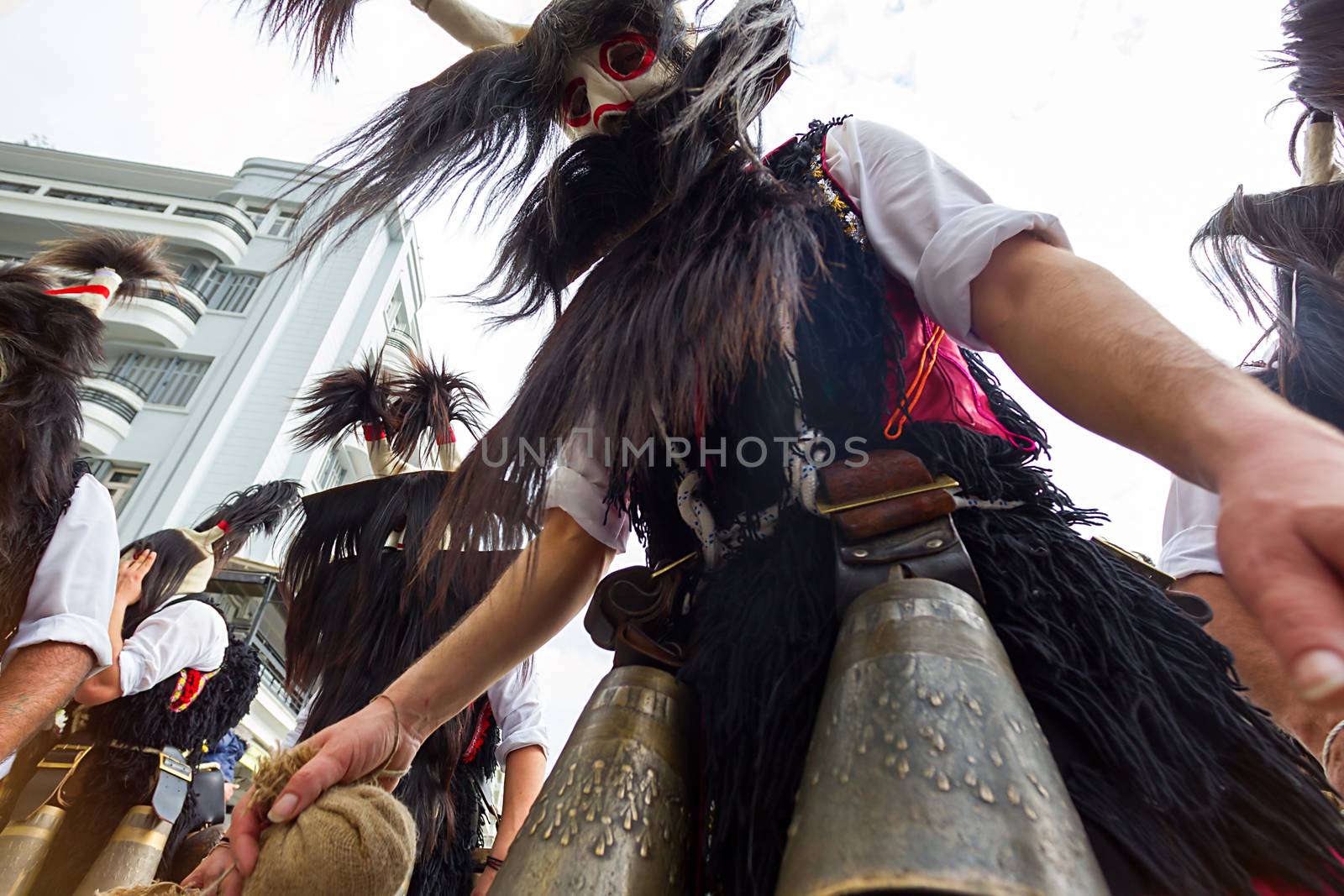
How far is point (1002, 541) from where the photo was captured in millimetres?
852

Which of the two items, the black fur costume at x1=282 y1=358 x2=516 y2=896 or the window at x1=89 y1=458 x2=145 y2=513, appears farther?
the window at x1=89 y1=458 x2=145 y2=513

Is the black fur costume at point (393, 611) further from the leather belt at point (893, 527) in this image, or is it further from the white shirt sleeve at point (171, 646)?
the leather belt at point (893, 527)

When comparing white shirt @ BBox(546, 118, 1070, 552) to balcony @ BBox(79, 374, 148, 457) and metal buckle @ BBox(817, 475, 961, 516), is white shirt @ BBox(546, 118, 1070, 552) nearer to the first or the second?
metal buckle @ BBox(817, 475, 961, 516)

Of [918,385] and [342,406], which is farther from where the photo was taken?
[342,406]

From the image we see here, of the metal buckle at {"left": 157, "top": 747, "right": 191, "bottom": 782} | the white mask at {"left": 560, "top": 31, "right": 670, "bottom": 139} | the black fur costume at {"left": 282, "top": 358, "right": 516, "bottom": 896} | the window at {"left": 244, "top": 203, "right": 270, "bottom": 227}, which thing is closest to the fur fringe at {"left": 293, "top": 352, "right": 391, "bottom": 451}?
the black fur costume at {"left": 282, "top": 358, "right": 516, "bottom": 896}

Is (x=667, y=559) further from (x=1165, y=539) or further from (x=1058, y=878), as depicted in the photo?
(x=1165, y=539)

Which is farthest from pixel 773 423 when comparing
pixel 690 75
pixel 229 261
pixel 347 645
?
pixel 229 261

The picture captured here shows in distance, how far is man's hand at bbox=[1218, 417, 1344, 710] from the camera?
422 mm

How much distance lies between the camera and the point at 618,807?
29.7 inches

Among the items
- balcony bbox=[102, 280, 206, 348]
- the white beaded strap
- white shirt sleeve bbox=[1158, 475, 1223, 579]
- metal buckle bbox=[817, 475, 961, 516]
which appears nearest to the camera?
metal buckle bbox=[817, 475, 961, 516]

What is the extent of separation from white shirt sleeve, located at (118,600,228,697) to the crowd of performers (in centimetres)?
255

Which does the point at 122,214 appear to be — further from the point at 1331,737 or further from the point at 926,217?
the point at 1331,737

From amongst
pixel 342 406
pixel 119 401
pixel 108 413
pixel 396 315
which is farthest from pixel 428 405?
pixel 396 315

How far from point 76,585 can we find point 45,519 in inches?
9.0
